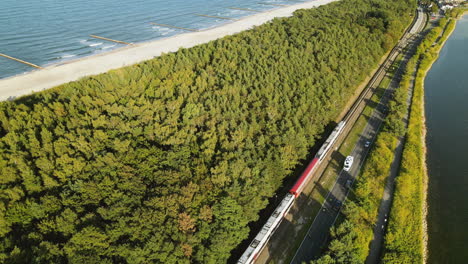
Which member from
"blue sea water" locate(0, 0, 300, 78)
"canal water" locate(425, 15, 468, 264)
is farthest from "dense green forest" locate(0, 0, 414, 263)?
"blue sea water" locate(0, 0, 300, 78)

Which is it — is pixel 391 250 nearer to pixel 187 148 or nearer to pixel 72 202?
pixel 187 148

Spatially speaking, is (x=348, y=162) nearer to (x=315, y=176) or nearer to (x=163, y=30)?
(x=315, y=176)

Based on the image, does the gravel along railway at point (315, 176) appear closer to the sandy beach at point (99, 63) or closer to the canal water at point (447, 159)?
the canal water at point (447, 159)

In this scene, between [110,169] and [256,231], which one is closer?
[110,169]

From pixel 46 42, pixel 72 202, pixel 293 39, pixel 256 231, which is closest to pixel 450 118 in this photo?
pixel 293 39

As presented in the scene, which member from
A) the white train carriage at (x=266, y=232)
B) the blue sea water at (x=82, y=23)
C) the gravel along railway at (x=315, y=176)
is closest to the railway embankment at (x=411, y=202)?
the gravel along railway at (x=315, y=176)

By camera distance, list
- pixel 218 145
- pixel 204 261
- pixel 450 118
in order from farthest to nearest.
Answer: pixel 450 118 < pixel 218 145 < pixel 204 261
